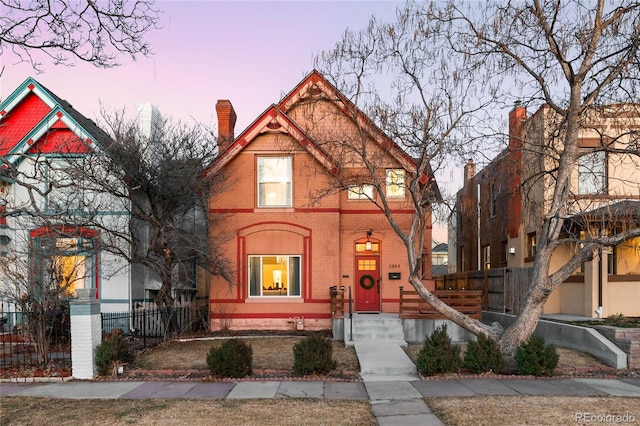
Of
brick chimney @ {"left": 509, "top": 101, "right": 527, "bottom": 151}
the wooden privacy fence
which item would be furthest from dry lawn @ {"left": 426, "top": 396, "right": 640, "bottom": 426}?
the wooden privacy fence

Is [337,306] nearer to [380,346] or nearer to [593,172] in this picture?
[380,346]

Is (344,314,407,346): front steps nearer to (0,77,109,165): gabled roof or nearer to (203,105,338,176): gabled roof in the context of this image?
(203,105,338,176): gabled roof

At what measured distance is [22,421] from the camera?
Result: 8.20m

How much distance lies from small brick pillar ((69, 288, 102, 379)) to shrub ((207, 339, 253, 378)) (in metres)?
2.66

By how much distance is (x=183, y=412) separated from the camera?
28.0ft

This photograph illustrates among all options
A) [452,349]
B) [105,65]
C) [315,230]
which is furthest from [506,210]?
[105,65]

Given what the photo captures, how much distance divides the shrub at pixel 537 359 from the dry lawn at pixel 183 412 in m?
4.10

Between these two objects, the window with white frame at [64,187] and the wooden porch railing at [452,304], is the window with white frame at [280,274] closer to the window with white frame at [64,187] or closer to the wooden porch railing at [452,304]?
the wooden porch railing at [452,304]

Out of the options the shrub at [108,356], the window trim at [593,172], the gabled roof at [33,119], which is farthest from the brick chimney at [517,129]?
the gabled roof at [33,119]

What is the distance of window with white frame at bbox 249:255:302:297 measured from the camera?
18609 mm

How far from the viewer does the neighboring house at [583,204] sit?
1307 cm

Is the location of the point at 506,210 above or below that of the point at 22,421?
above

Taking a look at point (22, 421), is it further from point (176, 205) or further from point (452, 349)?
point (176, 205)

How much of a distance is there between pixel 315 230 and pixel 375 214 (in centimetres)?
240
